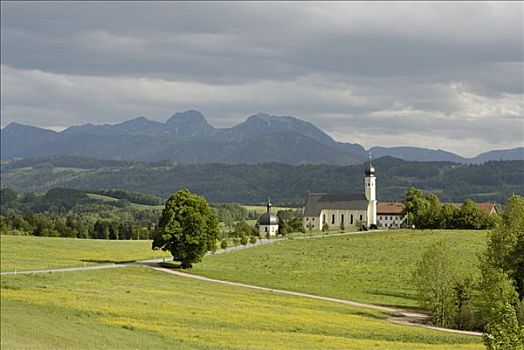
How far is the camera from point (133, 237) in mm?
165000

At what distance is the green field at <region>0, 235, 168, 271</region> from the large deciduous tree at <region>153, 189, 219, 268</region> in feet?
28.8

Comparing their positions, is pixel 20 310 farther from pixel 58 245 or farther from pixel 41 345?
pixel 58 245

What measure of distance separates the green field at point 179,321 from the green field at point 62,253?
19094 millimetres

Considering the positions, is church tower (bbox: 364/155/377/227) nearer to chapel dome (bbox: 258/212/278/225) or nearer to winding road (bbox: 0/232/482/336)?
chapel dome (bbox: 258/212/278/225)

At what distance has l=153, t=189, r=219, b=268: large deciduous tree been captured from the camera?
285ft

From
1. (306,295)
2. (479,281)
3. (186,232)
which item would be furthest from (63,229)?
(479,281)

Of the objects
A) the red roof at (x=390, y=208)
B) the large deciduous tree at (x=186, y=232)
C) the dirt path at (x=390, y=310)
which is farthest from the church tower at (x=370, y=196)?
the dirt path at (x=390, y=310)

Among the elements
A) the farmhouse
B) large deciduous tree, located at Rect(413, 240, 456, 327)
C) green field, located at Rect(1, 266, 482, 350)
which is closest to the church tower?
the farmhouse

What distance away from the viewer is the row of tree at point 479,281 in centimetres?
5797

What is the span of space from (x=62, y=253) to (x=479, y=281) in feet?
191

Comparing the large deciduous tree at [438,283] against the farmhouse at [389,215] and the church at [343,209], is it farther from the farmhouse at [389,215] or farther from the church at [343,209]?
the church at [343,209]

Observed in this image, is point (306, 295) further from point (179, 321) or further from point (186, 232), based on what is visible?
point (186, 232)

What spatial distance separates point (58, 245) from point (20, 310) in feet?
223

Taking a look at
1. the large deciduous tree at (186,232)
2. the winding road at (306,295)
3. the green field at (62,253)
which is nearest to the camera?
the winding road at (306,295)
